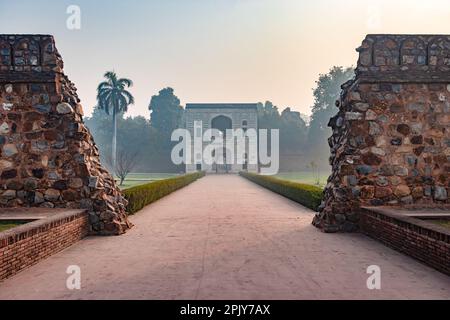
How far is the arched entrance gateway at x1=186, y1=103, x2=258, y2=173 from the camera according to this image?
53.3 m

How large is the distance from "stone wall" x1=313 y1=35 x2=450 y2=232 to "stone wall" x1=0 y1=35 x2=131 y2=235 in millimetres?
5057

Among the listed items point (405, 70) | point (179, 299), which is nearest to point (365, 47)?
point (405, 70)

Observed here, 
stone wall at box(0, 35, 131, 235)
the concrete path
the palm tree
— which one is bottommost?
the concrete path

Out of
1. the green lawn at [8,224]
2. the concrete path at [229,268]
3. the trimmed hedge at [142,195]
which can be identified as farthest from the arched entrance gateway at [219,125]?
the green lawn at [8,224]

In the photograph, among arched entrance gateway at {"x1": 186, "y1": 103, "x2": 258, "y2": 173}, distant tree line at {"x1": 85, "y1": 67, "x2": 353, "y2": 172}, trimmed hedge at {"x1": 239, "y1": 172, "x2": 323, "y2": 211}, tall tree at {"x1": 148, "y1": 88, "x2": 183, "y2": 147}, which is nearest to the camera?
trimmed hedge at {"x1": 239, "y1": 172, "x2": 323, "y2": 211}

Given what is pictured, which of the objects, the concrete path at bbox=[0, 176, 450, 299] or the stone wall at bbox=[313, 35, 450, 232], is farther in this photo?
the stone wall at bbox=[313, 35, 450, 232]

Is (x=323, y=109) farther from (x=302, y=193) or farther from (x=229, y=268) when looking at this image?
(x=229, y=268)

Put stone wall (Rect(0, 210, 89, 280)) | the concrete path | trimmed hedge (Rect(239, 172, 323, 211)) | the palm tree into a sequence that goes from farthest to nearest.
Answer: the palm tree < trimmed hedge (Rect(239, 172, 323, 211)) < stone wall (Rect(0, 210, 89, 280)) < the concrete path

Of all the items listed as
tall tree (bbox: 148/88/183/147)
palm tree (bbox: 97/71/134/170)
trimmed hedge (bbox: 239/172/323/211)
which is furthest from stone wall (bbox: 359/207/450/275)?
tall tree (bbox: 148/88/183/147)

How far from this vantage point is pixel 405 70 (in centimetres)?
768

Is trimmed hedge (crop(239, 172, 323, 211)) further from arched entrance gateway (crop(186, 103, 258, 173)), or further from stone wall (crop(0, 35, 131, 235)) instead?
arched entrance gateway (crop(186, 103, 258, 173))

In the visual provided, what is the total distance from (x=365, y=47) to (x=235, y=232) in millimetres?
4894

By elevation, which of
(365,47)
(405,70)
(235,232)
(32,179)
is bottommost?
(235,232)
